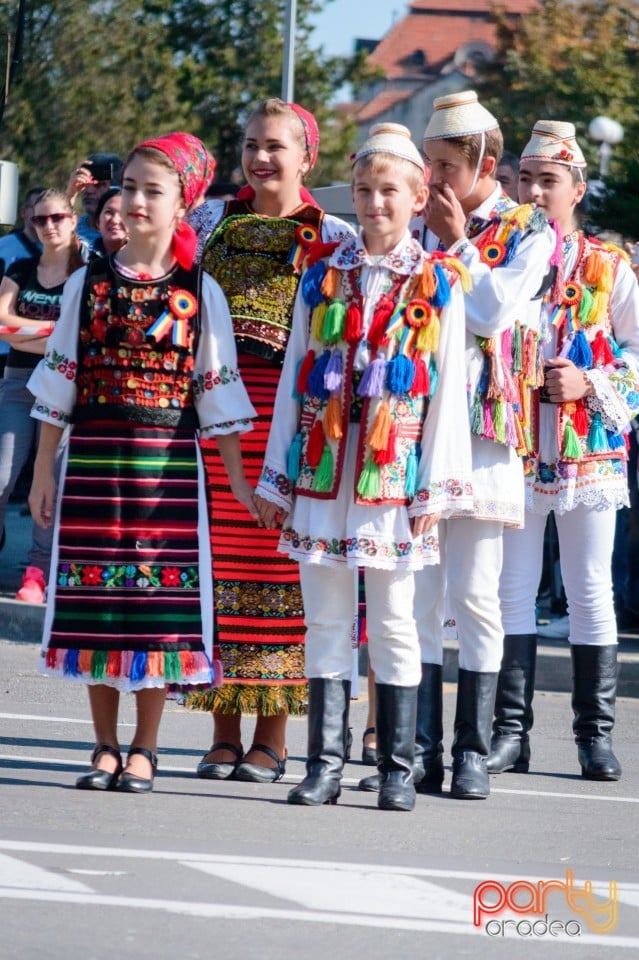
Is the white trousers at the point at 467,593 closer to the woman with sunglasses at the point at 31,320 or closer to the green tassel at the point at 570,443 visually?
the green tassel at the point at 570,443

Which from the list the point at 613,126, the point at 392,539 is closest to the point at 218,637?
the point at 392,539

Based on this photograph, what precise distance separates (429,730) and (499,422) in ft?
3.48

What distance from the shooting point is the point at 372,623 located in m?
5.79

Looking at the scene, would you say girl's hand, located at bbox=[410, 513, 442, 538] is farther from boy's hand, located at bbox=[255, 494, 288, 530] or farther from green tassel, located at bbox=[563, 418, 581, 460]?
green tassel, located at bbox=[563, 418, 581, 460]

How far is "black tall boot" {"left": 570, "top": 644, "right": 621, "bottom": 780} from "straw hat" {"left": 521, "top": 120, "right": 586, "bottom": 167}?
71.9 inches

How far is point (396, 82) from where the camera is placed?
100 metres

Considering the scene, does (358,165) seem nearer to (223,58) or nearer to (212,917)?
(212,917)

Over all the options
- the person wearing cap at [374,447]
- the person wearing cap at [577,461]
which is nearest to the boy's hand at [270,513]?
the person wearing cap at [374,447]

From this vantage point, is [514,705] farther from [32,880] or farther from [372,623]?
[32,880]

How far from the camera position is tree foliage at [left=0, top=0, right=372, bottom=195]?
32.3 meters

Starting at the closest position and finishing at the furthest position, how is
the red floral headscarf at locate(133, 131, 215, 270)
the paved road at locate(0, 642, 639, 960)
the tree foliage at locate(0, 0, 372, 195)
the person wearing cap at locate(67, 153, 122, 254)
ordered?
the paved road at locate(0, 642, 639, 960)
the red floral headscarf at locate(133, 131, 215, 270)
the person wearing cap at locate(67, 153, 122, 254)
the tree foliage at locate(0, 0, 372, 195)

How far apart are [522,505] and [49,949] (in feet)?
9.05

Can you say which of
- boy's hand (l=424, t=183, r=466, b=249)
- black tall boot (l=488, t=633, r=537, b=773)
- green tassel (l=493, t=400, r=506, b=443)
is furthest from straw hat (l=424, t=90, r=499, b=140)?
black tall boot (l=488, t=633, r=537, b=773)

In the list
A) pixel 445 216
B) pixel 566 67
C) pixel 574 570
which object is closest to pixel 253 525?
pixel 445 216
